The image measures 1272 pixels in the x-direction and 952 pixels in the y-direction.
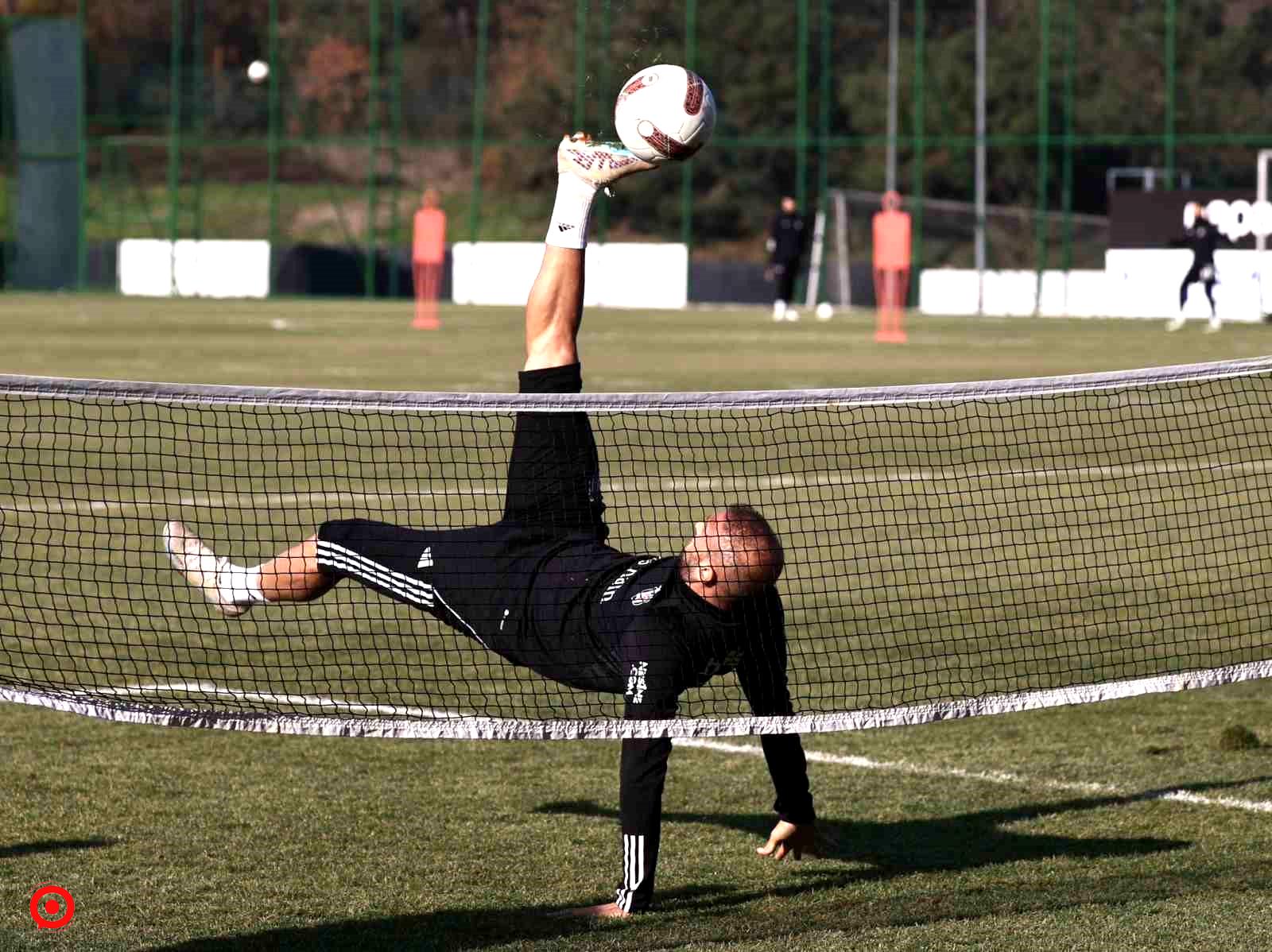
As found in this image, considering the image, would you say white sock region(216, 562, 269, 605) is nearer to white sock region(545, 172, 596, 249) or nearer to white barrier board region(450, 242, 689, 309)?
white sock region(545, 172, 596, 249)

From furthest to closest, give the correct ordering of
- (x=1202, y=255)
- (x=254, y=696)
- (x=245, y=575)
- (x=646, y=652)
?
(x=1202, y=255) < (x=254, y=696) < (x=245, y=575) < (x=646, y=652)

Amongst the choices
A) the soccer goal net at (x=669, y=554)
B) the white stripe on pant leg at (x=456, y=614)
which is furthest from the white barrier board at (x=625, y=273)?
the white stripe on pant leg at (x=456, y=614)

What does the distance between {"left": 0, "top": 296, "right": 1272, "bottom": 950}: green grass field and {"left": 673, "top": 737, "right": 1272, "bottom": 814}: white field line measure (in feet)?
0.05

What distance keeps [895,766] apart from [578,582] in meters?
2.16

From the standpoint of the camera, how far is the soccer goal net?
5984 millimetres

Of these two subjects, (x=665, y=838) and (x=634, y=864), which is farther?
(x=665, y=838)

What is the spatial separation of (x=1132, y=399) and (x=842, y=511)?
30.8ft

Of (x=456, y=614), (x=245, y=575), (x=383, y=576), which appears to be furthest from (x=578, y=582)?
(x=245, y=575)

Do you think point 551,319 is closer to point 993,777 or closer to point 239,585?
point 239,585

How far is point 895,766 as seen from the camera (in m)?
7.62

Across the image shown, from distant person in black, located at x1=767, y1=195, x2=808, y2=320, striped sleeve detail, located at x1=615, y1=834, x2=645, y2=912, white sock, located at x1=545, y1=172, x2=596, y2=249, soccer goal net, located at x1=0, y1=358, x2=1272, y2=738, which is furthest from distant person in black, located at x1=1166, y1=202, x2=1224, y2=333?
striped sleeve detail, located at x1=615, y1=834, x2=645, y2=912

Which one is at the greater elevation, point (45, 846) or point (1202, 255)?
point (1202, 255)

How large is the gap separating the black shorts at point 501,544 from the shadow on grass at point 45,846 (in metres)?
1.06

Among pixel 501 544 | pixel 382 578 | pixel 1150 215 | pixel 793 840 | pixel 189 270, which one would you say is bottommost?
pixel 793 840
